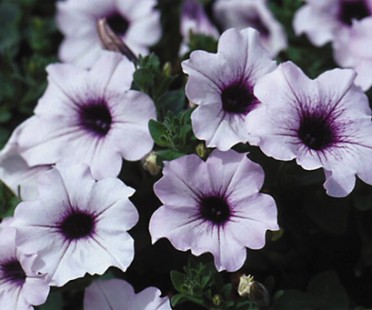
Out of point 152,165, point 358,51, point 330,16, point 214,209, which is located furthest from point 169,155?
point 330,16

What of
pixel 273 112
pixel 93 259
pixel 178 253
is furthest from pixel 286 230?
pixel 93 259

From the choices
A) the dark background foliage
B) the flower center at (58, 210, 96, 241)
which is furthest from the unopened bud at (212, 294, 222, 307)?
the flower center at (58, 210, 96, 241)

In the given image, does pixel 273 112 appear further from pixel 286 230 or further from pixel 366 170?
pixel 286 230

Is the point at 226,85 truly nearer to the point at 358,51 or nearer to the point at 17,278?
the point at 358,51

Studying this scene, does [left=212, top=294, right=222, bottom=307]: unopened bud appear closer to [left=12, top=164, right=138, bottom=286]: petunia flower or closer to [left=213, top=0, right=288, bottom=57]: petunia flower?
[left=12, top=164, right=138, bottom=286]: petunia flower

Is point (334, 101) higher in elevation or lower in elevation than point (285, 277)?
higher

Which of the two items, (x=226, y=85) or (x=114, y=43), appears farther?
(x=114, y=43)
